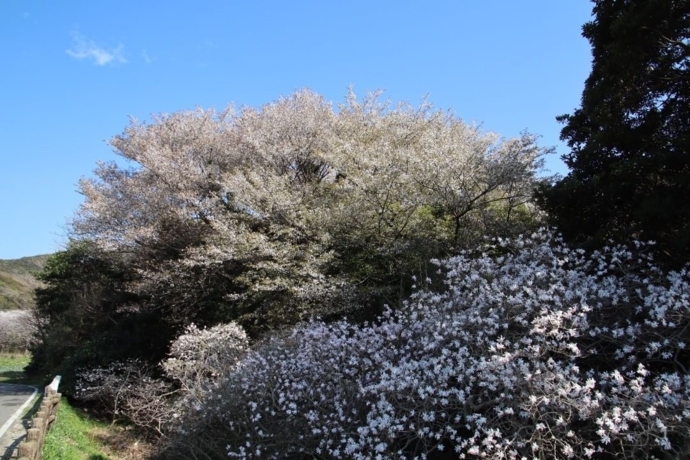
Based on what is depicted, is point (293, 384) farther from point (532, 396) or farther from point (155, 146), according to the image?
point (155, 146)

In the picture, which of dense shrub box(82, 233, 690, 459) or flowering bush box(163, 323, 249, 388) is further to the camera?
flowering bush box(163, 323, 249, 388)

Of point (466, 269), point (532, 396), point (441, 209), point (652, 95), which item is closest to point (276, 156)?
point (441, 209)

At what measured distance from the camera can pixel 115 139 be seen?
16.7 m

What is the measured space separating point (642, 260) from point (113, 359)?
46.0 feet

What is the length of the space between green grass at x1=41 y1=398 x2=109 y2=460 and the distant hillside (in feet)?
145

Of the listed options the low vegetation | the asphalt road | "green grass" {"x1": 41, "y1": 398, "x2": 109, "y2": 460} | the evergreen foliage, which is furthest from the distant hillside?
the evergreen foliage

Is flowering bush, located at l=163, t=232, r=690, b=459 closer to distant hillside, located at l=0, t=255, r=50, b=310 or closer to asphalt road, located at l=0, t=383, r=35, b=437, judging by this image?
asphalt road, located at l=0, t=383, r=35, b=437

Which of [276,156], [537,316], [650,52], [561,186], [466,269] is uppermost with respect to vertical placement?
[276,156]

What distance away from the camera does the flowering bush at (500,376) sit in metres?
4.70

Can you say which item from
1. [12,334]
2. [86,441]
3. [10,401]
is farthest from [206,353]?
[12,334]

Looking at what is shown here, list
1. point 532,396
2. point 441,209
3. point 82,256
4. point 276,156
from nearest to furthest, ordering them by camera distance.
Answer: point 532,396
point 441,209
point 276,156
point 82,256

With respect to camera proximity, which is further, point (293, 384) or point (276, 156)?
point (276, 156)

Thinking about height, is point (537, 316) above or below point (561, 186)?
below

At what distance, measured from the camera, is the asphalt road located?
10.4 metres
